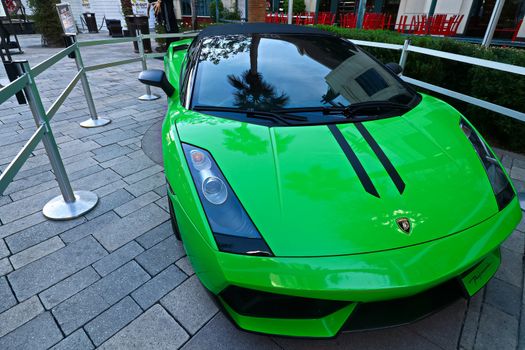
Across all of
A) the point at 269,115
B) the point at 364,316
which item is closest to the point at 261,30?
the point at 269,115

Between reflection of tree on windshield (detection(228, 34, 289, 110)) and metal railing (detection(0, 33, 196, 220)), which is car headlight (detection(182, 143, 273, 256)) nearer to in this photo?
reflection of tree on windshield (detection(228, 34, 289, 110))

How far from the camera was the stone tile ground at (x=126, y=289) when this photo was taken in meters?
1.52

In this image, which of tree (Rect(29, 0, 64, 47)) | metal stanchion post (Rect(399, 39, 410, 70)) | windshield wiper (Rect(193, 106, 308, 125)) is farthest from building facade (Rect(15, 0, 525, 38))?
windshield wiper (Rect(193, 106, 308, 125))

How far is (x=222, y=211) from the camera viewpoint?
133 cm

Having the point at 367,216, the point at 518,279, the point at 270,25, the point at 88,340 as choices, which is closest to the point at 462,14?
the point at 270,25

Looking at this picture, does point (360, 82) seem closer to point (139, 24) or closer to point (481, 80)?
point (481, 80)

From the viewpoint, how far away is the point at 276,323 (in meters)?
1.24

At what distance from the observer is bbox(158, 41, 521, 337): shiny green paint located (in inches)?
45.3

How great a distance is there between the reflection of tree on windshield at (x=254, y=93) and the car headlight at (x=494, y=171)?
3.86 feet

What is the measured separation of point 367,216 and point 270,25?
2199 millimetres

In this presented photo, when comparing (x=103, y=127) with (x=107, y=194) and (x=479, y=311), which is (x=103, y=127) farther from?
(x=479, y=311)

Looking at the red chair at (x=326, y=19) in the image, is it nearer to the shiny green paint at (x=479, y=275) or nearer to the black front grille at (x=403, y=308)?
the shiny green paint at (x=479, y=275)

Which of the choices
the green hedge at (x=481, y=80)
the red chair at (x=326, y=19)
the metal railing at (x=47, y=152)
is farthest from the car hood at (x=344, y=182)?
the red chair at (x=326, y=19)

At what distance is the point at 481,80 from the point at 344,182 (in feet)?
11.4
